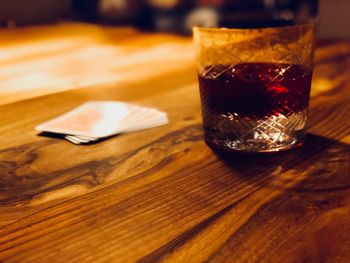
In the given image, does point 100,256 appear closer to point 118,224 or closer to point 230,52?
point 118,224

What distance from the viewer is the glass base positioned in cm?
75

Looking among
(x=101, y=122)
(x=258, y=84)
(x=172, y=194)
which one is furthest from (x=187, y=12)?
(x=172, y=194)

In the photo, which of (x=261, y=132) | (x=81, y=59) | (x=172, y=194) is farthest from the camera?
(x=81, y=59)

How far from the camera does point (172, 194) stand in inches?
25.6

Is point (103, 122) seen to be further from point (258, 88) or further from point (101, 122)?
point (258, 88)

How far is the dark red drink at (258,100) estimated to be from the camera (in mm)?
745

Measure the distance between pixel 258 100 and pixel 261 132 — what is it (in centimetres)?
5

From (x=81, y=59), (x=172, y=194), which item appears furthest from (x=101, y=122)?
(x=81, y=59)

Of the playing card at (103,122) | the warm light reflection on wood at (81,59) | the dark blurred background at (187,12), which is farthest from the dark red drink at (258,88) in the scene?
the dark blurred background at (187,12)

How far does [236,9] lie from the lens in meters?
3.90

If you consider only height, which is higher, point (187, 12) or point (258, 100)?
point (258, 100)

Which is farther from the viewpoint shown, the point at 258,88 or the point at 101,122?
the point at 101,122

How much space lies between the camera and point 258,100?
744 millimetres

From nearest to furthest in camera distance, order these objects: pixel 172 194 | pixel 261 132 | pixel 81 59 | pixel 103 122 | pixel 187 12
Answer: pixel 172 194 → pixel 261 132 → pixel 103 122 → pixel 81 59 → pixel 187 12
